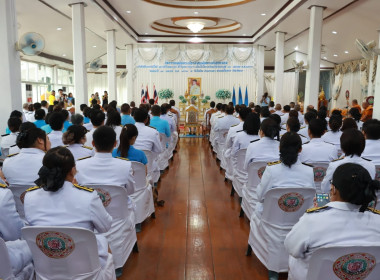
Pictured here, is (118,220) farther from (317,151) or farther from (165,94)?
(165,94)

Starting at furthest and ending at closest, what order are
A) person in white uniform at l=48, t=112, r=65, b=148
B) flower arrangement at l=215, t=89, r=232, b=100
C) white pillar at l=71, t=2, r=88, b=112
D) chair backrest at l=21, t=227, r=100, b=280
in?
1. flower arrangement at l=215, t=89, r=232, b=100
2. white pillar at l=71, t=2, r=88, b=112
3. person in white uniform at l=48, t=112, r=65, b=148
4. chair backrest at l=21, t=227, r=100, b=280

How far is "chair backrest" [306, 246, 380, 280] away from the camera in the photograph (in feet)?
5.03

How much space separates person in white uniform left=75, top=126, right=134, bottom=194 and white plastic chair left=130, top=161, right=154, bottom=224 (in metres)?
0.64

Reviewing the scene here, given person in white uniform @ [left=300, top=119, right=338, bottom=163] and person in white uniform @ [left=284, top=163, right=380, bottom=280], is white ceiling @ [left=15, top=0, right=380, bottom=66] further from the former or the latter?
person in white uniform @ [left=284, top=163, right=380, bottom=280]

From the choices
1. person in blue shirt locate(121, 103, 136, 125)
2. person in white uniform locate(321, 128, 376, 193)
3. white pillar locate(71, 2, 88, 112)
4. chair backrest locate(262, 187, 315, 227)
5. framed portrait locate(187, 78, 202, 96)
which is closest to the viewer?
chair backrest locate(262, 187, 315, 227)

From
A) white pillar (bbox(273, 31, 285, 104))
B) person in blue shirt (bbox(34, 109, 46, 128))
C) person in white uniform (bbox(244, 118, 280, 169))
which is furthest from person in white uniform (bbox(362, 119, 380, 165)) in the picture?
white pillar (bbox(273, 31, 285, 104))

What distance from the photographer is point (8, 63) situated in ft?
18.4

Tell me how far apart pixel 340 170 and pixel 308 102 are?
7.87m

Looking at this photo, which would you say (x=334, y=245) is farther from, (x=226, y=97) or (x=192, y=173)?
(x=226, y=97)

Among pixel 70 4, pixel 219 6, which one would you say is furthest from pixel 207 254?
pixel 219 6

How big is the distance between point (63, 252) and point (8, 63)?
15.8 ft

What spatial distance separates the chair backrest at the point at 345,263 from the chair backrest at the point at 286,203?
0.88 metres

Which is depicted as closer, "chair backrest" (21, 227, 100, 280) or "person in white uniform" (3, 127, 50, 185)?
"chair backrest" (21, 227, 100, 280)

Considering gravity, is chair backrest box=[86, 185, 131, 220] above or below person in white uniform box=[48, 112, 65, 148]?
below
